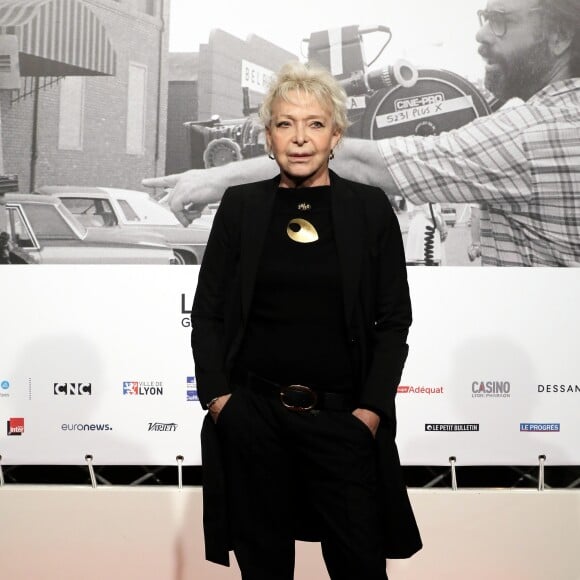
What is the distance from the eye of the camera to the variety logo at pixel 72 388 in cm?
309

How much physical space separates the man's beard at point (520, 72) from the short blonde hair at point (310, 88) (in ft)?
4.90

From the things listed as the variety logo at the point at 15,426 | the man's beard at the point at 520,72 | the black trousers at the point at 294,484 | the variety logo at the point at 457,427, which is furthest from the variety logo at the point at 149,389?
the man's beard at the point at 520,72

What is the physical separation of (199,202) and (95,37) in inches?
30.6

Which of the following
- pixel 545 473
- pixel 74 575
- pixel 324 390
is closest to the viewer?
pixel 324 390

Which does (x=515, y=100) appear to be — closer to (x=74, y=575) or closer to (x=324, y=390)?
(x=324, y=390)

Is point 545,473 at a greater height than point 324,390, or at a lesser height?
lesser

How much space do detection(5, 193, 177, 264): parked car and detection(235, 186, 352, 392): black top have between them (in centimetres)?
142

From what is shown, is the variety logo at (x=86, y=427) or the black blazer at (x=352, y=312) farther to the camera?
the variety logo at (x=86, y=427)

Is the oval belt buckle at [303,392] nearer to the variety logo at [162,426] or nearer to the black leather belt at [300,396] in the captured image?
the black leather belt at [300,396]

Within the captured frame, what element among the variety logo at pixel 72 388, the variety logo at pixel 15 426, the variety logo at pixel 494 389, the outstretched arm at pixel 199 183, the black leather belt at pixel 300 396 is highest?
the outstretched arm at pixel 199 183

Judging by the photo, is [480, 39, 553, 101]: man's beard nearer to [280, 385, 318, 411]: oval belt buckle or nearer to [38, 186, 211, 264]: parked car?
[38, 186, 211, 264]: parked car

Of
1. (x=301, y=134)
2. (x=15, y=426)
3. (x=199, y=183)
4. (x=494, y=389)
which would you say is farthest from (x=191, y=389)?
(x=301, y=134)

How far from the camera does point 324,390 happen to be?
174cm

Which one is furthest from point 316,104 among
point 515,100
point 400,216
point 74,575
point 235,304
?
point 74,575
